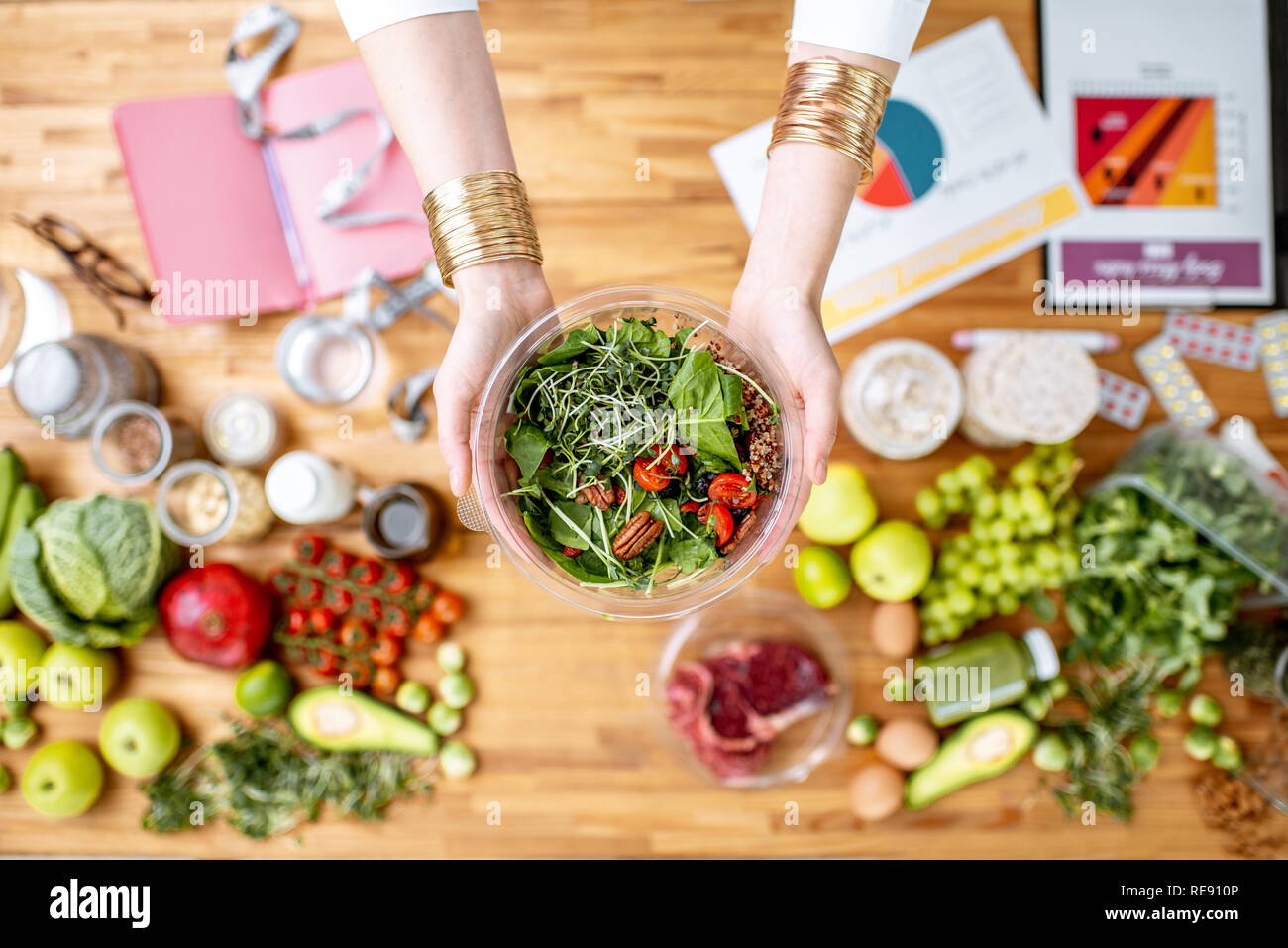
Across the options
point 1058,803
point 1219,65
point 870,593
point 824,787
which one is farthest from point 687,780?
point 1219,65

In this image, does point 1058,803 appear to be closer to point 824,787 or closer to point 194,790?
point 824,787

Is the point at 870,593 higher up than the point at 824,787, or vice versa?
the point at 870,593

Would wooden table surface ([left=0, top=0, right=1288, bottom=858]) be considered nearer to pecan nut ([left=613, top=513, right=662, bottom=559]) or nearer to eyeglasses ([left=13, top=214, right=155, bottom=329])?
eyeglasses ([left=13, top=214, right=155, bottom=329])

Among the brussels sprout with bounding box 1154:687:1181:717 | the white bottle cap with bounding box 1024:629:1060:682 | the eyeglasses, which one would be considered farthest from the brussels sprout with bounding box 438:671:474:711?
the brussels sprout with bounding box 1154:687:1181:717

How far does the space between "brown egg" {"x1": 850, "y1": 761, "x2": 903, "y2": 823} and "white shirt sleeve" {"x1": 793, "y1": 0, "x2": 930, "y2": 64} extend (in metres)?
1.29

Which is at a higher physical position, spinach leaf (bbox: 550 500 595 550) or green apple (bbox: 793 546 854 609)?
spinach leaf (bbox: 550 500 595 550)

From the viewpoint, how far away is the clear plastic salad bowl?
110 centimetres

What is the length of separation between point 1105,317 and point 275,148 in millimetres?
1799

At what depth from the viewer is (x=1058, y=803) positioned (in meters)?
1.68

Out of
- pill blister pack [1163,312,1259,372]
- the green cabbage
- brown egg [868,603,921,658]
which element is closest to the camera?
the green cabbage

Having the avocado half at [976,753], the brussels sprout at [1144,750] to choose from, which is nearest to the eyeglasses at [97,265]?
the avocado half at [976,753]

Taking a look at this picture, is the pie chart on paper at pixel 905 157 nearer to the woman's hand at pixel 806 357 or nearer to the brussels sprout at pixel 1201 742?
the woman's hand at pixel 806 357
